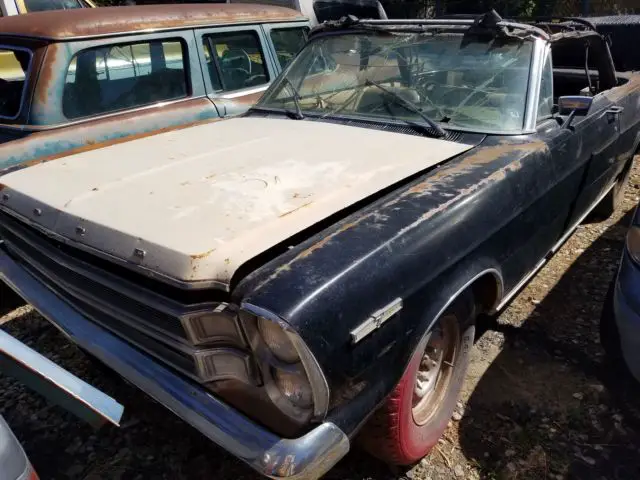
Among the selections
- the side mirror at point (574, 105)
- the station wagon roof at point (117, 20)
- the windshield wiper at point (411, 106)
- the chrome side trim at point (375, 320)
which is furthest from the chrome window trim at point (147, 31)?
the chrome side trim at point (375, 320)

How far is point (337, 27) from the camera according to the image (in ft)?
11.4

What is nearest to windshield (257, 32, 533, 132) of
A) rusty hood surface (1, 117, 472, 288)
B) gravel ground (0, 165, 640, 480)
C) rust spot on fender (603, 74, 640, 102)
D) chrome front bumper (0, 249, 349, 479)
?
rusty hood surface (1, 117, 472, 288)

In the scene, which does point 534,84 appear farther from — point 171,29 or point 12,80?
point 12,80

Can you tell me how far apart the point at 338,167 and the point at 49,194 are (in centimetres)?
124

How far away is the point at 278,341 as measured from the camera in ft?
5.24

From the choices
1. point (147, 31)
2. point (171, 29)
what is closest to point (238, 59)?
point (171, 29)

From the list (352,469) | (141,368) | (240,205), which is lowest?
(352,469)

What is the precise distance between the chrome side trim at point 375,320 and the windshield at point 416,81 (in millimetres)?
1373

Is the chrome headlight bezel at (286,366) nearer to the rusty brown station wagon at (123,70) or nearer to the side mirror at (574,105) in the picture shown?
the side mirror at (574,105)

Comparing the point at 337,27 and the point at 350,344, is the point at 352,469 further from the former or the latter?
the point at 337,27

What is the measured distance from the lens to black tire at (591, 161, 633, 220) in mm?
4355

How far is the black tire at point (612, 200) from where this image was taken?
4.36 metres


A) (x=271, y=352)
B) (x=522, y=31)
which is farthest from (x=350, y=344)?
(x=522, y=31)

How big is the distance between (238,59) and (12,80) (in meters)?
1.96
